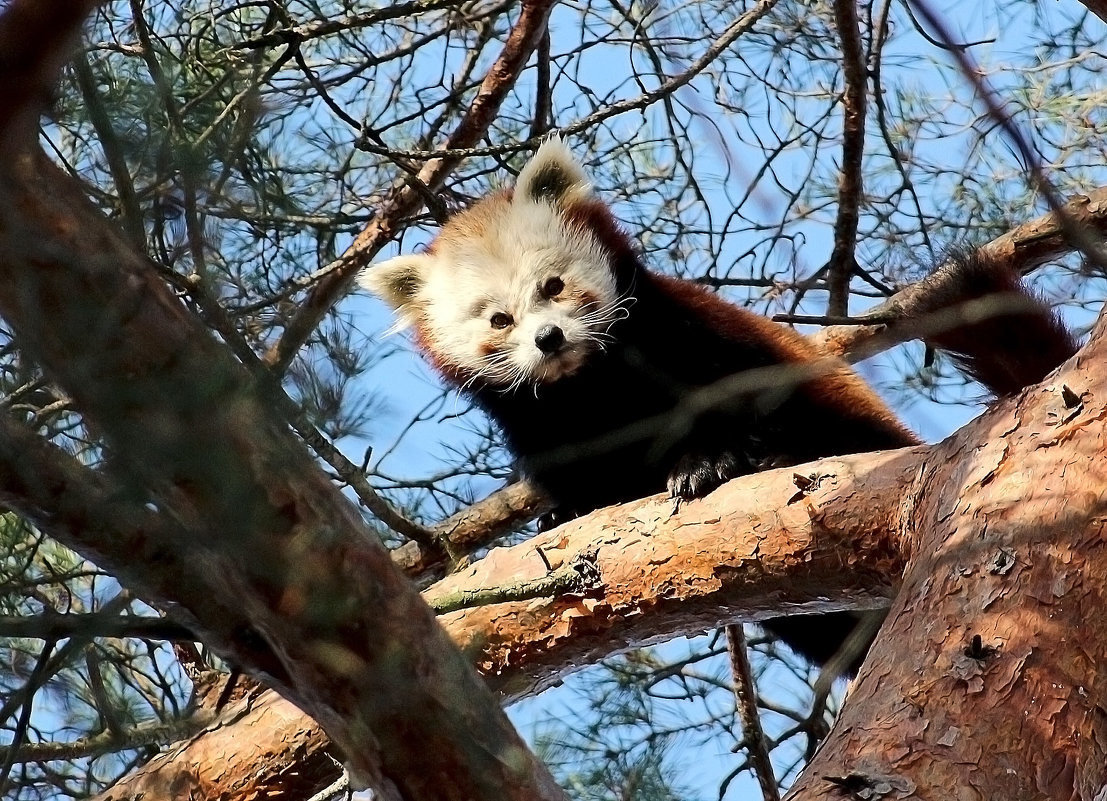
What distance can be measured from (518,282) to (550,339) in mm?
331

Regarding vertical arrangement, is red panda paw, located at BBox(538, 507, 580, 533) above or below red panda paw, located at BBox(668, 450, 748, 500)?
above

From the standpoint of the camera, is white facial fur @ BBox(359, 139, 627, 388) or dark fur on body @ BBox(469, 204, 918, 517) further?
white facial fur @ BBox(359, 139, 627, 388)

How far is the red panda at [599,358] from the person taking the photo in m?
3.68

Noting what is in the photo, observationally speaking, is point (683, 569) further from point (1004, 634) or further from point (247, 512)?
point (247, 512)

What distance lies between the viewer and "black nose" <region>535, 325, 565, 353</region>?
12.1 ft

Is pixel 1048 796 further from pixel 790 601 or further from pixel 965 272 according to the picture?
pixel 965 272

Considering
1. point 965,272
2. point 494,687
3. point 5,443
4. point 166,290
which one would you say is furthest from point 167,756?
point 965,272

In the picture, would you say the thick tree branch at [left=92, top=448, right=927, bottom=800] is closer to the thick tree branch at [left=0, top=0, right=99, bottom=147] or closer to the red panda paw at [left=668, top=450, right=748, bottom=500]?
the red panda paw at [left=668, top=450, right=748, bottom=500]

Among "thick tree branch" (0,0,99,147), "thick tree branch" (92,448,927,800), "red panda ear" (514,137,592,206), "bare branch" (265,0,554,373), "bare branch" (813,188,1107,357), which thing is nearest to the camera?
"thick tree branch" (0,0,99,147)

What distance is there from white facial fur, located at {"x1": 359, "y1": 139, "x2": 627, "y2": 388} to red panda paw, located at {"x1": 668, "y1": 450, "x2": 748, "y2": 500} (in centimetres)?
69

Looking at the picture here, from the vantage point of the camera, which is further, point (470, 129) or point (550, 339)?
point (470, 129)

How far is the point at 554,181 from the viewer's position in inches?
163

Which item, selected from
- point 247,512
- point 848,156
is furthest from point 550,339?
point 247,512

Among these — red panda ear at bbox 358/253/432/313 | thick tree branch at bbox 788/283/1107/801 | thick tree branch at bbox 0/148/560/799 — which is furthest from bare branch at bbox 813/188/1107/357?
thick tree branch at bbox 0/148/560/799
